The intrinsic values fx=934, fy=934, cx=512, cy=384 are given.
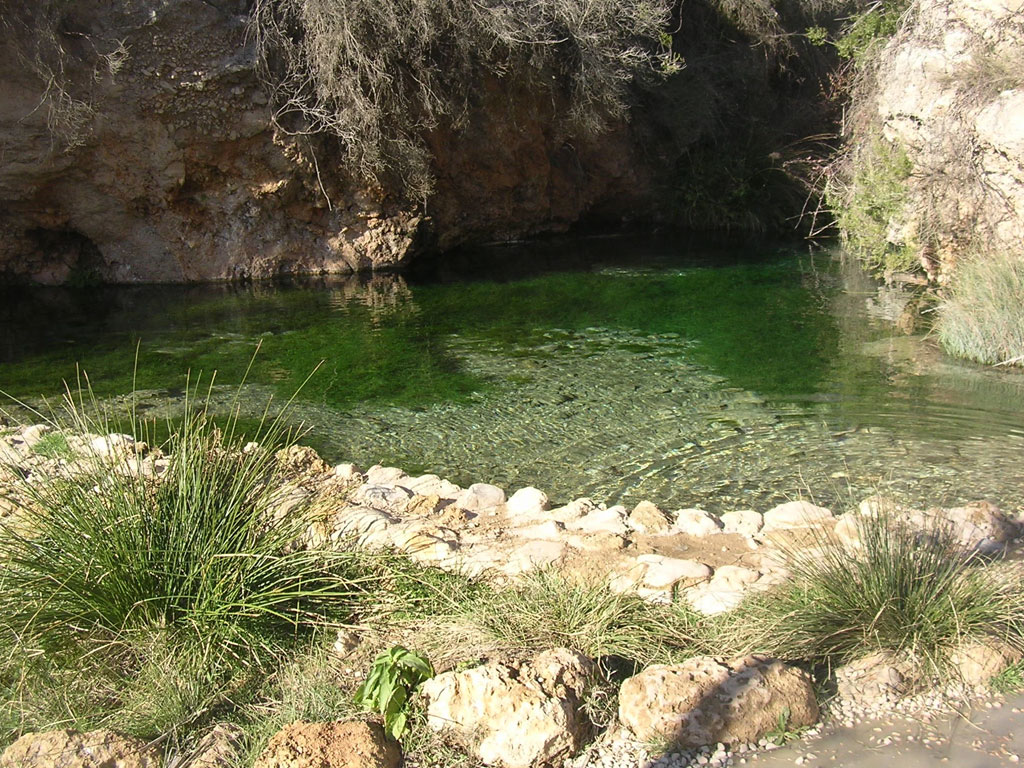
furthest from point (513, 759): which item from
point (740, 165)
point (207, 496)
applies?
point (740, 165)

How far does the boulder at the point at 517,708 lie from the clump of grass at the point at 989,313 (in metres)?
6.11

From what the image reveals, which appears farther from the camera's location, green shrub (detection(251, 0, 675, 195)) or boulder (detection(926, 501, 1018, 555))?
green shrub (detection(251, 0, 675, 195))

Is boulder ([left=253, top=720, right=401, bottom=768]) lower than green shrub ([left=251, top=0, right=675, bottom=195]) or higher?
lower

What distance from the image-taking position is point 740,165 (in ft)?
56.1

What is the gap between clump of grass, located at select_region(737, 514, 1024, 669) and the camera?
329 cm

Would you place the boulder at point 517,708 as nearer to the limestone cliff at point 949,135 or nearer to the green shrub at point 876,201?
the limestone cliff at point 949,135

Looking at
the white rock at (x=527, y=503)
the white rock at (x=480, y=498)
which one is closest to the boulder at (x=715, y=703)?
the white rock at (x=527, y=503)

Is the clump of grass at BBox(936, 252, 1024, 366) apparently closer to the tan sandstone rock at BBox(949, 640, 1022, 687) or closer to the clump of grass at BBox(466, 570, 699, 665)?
the tan sandstone rock at BBox(949, 640, 1022, 687)

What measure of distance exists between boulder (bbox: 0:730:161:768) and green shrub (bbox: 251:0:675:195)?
10.3 metres

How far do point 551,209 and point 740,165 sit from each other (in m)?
3.67

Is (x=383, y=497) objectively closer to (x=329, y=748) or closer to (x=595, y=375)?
(x=329, y=748)

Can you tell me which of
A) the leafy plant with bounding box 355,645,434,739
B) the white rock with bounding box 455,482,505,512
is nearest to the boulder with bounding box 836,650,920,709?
the leafy plant with bounding box 355,645,434,739

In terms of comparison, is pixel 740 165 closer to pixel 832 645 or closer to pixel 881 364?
pixel 881 364

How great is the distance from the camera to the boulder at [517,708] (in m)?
2.93
